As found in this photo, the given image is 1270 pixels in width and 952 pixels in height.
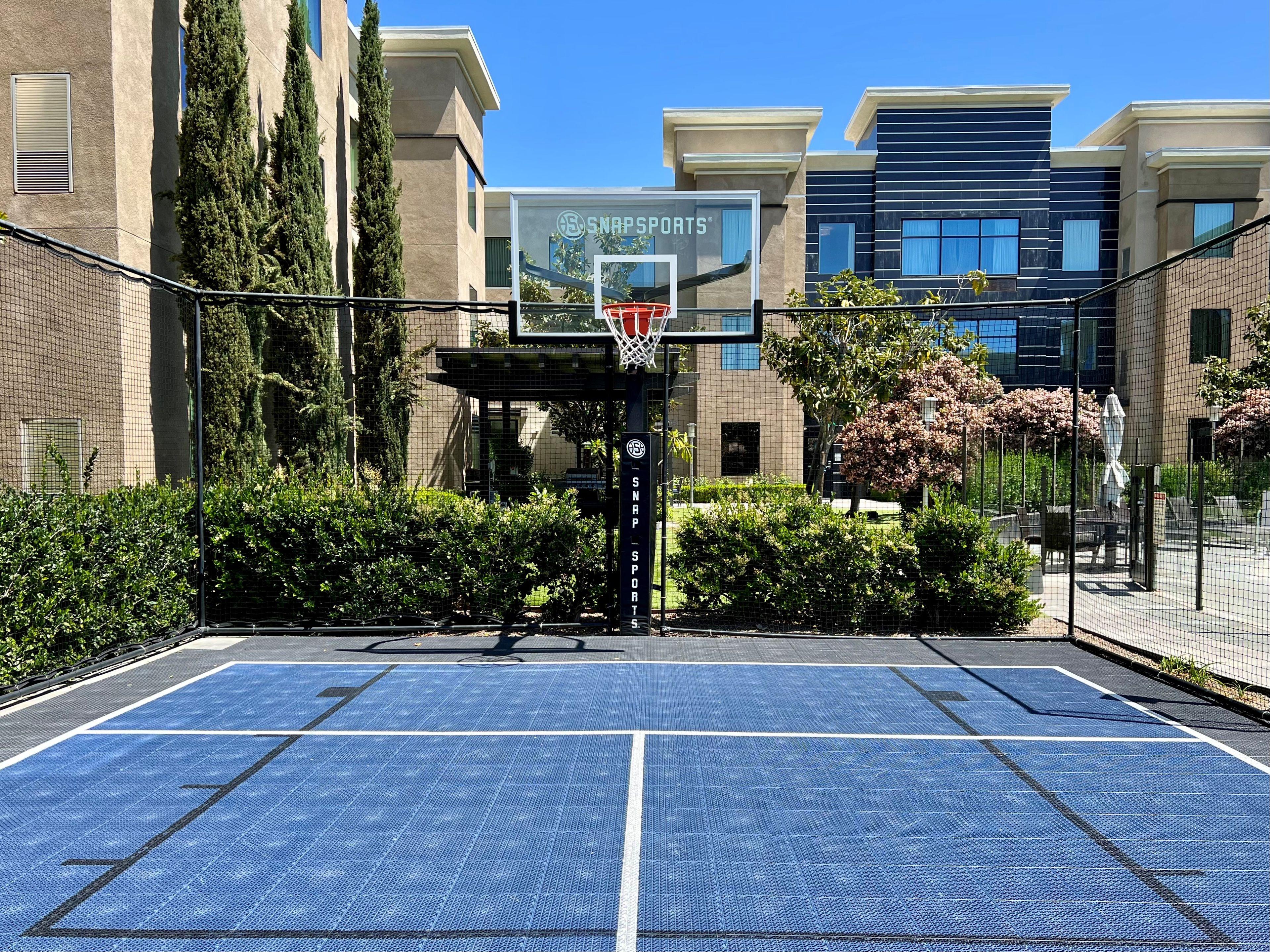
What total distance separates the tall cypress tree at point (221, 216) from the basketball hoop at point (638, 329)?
5537mm

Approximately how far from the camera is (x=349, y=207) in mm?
17125

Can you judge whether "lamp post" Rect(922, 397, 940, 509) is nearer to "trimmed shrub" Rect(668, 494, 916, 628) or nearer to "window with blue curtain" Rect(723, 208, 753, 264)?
"trimmed shrub" Rect(668, 494, 916, 628)

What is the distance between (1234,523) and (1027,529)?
5917mm

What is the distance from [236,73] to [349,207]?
6045 mm

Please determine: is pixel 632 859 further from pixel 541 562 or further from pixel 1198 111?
pixel 1198 111

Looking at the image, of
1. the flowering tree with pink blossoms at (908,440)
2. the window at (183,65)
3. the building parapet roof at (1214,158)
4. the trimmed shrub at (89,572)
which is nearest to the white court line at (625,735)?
the trimmed shrub at (89,572)

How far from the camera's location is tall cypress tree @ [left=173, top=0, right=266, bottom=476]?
10.7m

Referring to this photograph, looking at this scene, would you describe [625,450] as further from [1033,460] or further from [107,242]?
[1033,460]

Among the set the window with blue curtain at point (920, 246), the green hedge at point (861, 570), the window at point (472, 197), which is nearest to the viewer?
the green hedge at point (861, 570)

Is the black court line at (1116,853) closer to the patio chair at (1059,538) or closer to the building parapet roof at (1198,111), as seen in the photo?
the patio chair at (1059,538)

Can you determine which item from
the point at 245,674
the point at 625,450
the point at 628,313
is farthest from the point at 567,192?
the point at 245,674

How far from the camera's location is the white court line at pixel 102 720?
487 cm

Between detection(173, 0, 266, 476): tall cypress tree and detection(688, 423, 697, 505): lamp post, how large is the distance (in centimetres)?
570

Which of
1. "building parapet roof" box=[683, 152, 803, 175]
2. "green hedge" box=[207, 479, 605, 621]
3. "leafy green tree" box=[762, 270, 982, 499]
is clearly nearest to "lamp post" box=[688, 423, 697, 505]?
"green hedge" box=[207, 479, 605, 621]
